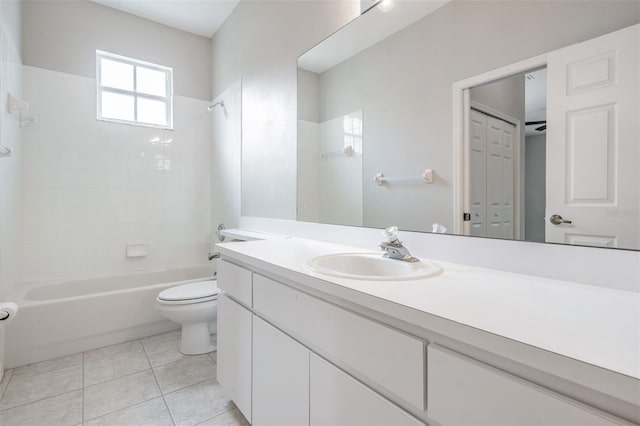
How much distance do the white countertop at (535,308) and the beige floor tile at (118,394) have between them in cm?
135

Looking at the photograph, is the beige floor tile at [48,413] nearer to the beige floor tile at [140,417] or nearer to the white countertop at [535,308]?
the beige floor tile at [140,417]

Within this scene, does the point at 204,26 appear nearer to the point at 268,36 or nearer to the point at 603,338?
the point at 268,36

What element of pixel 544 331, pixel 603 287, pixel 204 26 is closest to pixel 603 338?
pixel 544 331

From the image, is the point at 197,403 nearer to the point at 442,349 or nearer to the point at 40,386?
the point at 40,386

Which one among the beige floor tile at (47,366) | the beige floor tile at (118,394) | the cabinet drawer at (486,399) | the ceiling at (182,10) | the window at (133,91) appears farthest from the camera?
the window at (133,91)

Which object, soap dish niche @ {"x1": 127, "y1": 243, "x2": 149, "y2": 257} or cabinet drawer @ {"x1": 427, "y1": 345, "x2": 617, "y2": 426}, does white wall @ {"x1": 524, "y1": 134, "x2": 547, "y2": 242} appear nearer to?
cabinet drawer @ {"x1": 427, "y1": 345, "x2": 617, "y2": 426}

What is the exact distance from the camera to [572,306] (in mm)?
644

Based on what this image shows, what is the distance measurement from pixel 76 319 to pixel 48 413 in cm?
75

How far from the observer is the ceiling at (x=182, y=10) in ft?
8.55

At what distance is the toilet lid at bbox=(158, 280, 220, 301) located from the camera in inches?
80.9

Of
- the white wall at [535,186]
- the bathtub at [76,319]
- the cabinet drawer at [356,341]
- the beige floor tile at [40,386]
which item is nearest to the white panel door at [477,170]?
the white wall at [535,186]

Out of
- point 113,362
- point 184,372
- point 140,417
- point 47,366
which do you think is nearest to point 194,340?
point 184,372

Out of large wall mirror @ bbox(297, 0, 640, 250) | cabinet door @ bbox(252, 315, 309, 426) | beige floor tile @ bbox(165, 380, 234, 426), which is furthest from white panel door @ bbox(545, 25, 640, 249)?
beige floor tile @ bbox(165, 380, 234, 426)

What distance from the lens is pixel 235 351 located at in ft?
4.61
